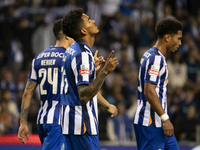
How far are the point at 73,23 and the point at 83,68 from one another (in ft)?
1.84

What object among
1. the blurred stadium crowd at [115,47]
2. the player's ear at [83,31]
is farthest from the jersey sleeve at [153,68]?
the blurred stadium crowd at [115,47]

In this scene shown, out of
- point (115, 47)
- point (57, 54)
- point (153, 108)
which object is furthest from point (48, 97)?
point (115, 47)

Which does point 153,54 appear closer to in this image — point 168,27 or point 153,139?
point 168,27

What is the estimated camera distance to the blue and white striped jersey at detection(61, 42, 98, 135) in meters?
3.57

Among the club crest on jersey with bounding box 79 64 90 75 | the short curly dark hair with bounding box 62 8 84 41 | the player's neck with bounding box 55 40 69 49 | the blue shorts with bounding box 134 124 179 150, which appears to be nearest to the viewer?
the club crest on jersey with bounding box 79 64 90 75

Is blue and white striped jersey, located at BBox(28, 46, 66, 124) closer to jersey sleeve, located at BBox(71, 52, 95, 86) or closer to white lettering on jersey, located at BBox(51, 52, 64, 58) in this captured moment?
white lettering on jersey, located at BBox(51, 52, 64, 58)

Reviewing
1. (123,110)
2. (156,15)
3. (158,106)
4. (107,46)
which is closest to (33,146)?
(123,110)

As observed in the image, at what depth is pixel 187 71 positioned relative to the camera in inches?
Answer: 435

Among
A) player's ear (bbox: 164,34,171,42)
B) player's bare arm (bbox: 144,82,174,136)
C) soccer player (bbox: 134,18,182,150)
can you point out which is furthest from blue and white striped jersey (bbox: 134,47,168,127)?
player's ear (bbox: 164,34,171,42)

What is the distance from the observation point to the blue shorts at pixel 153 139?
14.5 feet

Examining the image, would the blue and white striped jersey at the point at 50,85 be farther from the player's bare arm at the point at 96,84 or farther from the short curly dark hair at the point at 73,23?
the player's bare arm at the point at 96,84

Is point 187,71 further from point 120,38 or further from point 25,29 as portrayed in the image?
point 25,29

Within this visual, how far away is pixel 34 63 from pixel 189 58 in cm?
713

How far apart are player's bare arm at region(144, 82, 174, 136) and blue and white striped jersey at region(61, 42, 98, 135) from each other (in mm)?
909
